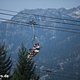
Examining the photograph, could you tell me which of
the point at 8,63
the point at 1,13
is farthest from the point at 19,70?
the point at 1,13

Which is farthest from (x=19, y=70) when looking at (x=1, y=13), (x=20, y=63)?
(x=1, y=13)

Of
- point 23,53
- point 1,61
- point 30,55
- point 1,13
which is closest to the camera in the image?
point 1,13

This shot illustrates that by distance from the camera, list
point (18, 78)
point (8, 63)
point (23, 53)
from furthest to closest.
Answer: point (8, 63) < point (23, 53) < point (18, 78)

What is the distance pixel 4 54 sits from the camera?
4400cm

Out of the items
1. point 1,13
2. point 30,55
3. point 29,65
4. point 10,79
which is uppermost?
point 1,13

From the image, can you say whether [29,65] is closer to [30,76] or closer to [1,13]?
[30,76]

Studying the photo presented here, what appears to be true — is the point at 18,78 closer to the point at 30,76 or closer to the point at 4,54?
the point at 30,76

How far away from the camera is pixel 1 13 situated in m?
14.8

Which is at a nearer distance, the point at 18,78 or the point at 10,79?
the point at 18,78

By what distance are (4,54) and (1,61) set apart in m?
1.45

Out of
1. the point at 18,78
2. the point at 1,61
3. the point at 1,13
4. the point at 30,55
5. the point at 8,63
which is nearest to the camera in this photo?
the point at 1,13

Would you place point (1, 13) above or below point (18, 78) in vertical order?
above

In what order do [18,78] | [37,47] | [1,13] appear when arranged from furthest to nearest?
[18,78] → [37,47] → [1,13]

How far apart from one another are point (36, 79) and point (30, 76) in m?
1.53
